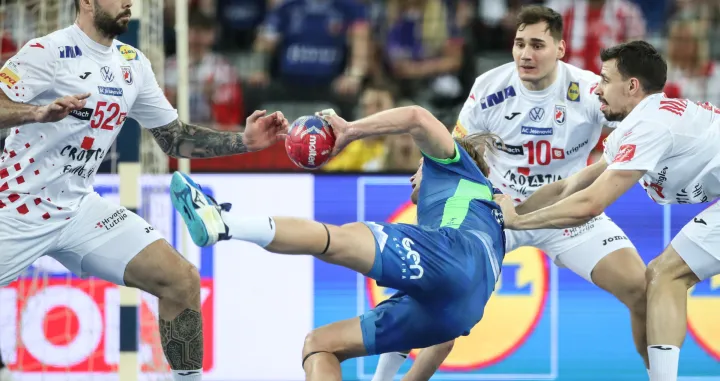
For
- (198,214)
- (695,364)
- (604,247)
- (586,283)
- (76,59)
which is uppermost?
(76,59)

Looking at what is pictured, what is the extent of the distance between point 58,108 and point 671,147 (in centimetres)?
321

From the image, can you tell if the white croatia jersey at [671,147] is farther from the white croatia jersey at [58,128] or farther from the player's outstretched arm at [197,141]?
the white croatia jersey at [58,128]

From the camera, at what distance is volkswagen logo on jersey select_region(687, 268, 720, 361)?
7.86 m

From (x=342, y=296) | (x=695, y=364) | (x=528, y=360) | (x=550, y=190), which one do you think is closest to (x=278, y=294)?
(x=342, y=296)

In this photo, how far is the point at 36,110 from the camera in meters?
5.05

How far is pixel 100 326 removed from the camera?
7836 millimetres

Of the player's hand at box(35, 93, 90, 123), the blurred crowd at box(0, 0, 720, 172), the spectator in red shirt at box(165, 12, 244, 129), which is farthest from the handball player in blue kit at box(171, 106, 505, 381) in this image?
the spectator in red shirt at box(165, 12, 244, 129)

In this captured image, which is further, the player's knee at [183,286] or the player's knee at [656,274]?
the player's knee at [656,274]

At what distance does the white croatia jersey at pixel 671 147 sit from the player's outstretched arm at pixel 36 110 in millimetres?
2776

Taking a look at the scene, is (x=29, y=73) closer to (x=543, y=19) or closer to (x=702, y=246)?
(x=543, y=19)

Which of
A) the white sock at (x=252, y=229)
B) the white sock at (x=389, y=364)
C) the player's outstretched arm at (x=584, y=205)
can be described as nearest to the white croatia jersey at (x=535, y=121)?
the player's outstretched arm at (x=584, y=205)

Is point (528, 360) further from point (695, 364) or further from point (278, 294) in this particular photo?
point (278, 294)

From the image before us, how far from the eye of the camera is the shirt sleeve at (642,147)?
5469 mm

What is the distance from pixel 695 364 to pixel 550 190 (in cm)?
254
